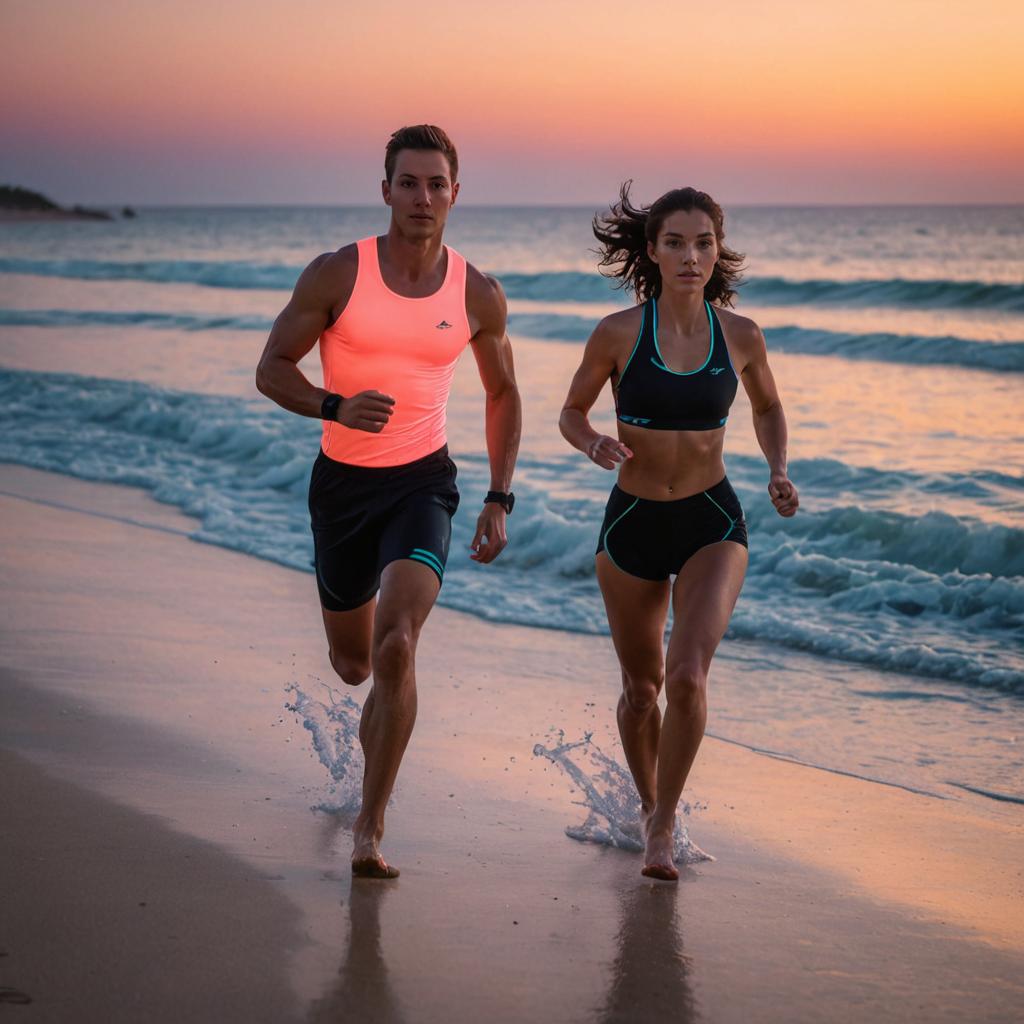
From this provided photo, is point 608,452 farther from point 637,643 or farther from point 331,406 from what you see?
point 331,406

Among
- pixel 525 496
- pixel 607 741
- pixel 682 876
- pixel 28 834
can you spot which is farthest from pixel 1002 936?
pixel 525 496

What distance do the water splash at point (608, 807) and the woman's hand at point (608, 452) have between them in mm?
1073

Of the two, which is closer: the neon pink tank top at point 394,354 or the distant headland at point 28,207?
the neon pink tank top at point 394,354

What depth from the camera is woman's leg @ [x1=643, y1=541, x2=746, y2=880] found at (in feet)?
14.2

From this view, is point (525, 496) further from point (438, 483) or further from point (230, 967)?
point (230, 967)

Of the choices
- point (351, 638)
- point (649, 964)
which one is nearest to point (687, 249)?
point (351, 638)

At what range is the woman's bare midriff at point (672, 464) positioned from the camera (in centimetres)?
468

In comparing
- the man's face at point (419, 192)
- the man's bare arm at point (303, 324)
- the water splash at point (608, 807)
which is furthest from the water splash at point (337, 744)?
the man's face at point (419, 192)

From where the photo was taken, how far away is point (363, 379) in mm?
4590

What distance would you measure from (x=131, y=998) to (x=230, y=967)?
0.91ft

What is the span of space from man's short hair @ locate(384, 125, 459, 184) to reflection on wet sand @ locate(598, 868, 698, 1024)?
2383 mm

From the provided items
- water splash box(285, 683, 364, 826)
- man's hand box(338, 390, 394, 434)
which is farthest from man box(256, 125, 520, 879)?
water splash box(285, 683, 364, 826)

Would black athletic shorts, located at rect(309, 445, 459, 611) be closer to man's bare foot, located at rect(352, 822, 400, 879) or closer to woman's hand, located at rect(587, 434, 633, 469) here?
woman's hand, located at rect(587, 434, 633, 469)

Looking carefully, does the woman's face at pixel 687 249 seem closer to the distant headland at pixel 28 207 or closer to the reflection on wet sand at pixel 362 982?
the reflection on wet sand at pixel 362 982
